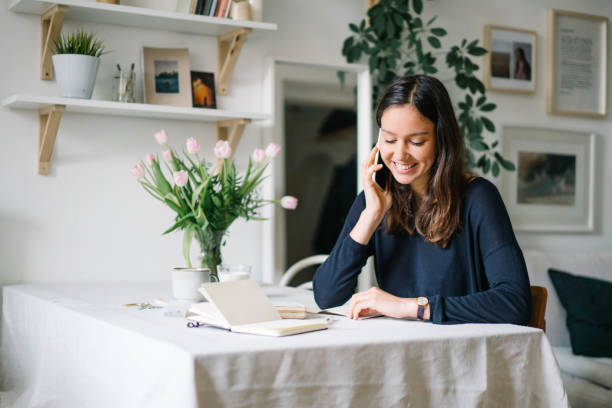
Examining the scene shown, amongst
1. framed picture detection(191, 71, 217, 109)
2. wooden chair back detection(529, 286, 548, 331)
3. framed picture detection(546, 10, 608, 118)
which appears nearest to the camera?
wooden chair back detection(529, 286, 548, 331)

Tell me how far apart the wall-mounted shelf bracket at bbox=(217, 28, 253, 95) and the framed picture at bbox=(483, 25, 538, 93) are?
123cm

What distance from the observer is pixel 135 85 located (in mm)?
2400

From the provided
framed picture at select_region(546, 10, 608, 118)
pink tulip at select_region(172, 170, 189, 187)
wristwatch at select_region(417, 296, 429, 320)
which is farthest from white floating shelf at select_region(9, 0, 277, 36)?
framed picture at select_region(546, 10, 608, 118)

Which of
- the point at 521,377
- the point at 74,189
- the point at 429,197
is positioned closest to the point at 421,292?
the point at 429,197

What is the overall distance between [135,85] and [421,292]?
1318 mm

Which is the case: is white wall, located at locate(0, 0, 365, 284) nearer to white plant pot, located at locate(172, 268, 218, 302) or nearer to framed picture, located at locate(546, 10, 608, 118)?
white plant pot, located at locate(172, 268, 218, 302)

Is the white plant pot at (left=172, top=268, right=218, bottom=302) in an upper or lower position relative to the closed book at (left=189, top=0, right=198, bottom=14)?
lower

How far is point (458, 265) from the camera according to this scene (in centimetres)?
163

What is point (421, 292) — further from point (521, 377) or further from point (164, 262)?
point (164, 262)

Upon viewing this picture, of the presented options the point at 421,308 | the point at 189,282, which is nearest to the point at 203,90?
the point at 189,282

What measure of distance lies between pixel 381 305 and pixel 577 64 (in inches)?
92.7

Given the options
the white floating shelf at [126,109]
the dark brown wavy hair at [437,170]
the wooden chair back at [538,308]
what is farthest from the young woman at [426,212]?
the white floating shelf at [126,109]

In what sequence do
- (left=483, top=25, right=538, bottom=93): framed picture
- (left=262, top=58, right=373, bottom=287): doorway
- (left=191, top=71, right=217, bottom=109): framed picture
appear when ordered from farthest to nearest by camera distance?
1. (left=483, top=25, right=538, bottom=93): framed picture
2. (left=262, top=58, right=373, bottom=287): doorway
3. (left=191, top=71, right=217, bottom=109): framed picture

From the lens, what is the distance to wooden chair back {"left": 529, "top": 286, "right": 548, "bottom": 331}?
5.07 ft
